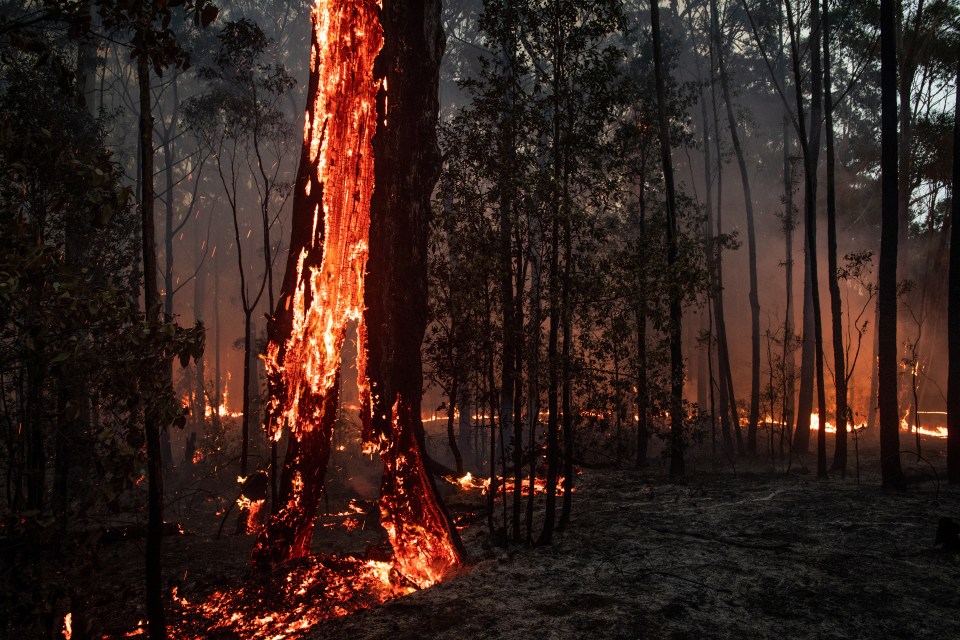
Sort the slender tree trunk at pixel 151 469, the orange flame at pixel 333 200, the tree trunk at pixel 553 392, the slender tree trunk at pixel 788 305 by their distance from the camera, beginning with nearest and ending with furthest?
the slender tree trunk at pixel 151 469
the orange flame at pixel 333 200
the tree trunk at pixel 553 392
the slender tree trunk at pixel 788 305

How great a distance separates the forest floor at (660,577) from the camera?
209 inches

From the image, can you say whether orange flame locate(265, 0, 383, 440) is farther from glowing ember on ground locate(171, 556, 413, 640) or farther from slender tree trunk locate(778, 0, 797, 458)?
slender tree trunk locate(778, 0, 797, 458)

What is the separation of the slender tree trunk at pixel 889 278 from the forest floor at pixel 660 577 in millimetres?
806

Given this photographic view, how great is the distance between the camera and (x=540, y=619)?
5.48m

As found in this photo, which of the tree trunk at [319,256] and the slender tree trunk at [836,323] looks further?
the slender tree trunk at [836,323]

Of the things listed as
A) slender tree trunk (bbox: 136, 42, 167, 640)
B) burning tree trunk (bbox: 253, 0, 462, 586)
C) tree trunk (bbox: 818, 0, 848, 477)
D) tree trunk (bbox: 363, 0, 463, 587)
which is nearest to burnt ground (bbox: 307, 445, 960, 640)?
tree trunk (bbox: 363, 0, 463, 587)

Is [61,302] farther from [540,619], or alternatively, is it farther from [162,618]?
[540,619]

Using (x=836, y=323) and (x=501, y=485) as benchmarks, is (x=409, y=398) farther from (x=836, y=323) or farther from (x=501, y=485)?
(x=836, y=323)

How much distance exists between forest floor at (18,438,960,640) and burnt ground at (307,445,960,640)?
0.8 inches

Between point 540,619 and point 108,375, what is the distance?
4.29m

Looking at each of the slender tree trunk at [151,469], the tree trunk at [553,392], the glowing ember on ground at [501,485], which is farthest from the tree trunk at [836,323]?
the slender tree trunk at [151,469]

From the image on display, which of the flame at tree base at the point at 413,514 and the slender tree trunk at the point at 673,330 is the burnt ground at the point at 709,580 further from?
the slender tree trunk at the point at 673,330

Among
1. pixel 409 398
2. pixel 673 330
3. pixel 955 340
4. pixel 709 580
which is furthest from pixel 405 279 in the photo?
pixel 955 340

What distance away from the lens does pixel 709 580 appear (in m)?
6.32
